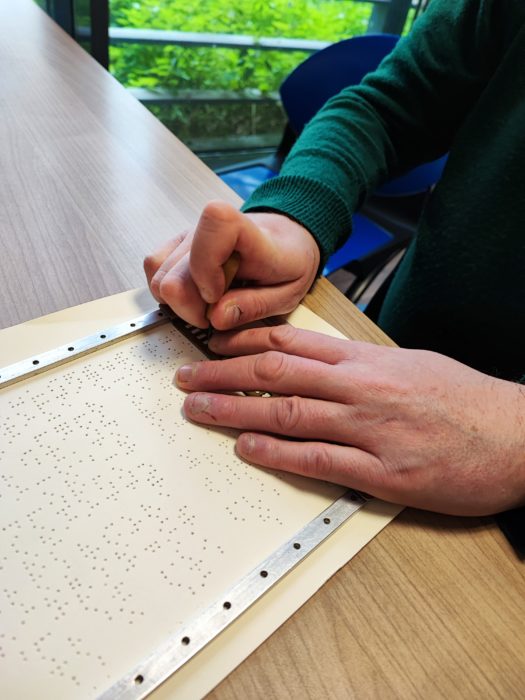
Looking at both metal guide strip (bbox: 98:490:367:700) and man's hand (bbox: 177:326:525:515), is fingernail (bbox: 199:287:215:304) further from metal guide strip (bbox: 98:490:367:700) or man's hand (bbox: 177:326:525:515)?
metal guide strip (bbox: 98:490:367:700)

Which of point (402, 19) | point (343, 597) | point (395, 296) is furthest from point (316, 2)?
point (343, 597)

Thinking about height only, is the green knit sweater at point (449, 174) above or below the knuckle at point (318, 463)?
above

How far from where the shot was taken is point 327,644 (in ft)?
1.34

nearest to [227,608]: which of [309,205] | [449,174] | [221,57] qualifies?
[309,205]

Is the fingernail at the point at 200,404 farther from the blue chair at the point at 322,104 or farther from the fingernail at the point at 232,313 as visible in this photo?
Answer: the blue chair at the point at 322,104

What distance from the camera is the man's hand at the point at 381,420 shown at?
0.49 meters

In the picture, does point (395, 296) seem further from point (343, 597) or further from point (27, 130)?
point (27, 130)

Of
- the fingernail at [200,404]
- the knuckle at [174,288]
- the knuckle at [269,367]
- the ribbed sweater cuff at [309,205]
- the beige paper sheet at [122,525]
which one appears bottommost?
the beige paper sheet at [122,525]

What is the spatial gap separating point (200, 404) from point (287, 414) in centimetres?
10

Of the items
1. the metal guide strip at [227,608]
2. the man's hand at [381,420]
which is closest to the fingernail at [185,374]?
the man's hand at [381,420]

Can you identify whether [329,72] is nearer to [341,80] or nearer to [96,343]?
[341,80]

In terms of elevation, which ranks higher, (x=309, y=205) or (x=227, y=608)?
(x=309, y=205)

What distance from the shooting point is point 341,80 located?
1.52 metres

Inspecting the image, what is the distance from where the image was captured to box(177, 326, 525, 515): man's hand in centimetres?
49
